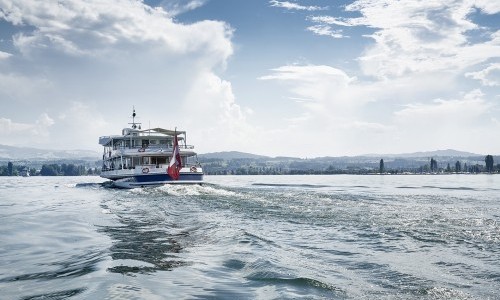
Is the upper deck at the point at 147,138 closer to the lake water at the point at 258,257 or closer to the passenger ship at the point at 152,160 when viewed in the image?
the passenger ship at the point at 152,160

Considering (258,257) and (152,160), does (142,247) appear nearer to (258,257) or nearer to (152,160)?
(258,257)

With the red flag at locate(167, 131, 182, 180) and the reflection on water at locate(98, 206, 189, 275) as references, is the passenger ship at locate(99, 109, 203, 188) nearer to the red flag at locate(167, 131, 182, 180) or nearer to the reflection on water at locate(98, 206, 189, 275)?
the red flag at locate(167, 131, 182, 180)

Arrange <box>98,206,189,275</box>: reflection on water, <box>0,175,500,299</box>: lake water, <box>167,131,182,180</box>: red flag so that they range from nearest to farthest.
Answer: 1. <box>0,175,500,299</box>: lake water
2. <box>98,206,189,275</box>: reflection on water
3. <box>167,131,182,180</box>: red flag

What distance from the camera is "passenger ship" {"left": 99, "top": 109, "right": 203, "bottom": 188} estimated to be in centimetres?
4869

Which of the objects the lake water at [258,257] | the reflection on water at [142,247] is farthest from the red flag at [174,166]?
the reflection on water at [142,247]

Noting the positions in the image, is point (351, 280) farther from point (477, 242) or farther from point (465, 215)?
point (465, 215)

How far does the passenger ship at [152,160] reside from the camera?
48688 mm

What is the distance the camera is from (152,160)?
55844mm

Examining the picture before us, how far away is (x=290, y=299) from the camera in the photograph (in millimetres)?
8414

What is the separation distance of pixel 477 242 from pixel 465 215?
839cm

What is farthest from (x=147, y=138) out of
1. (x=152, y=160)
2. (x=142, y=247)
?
(x=142, y=247)

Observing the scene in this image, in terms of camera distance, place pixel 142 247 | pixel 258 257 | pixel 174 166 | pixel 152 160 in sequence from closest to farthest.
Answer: pixel 258 257 → pixel 142 247 → pixel 174 166 → pixel 152 160

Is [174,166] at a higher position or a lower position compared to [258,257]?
higher

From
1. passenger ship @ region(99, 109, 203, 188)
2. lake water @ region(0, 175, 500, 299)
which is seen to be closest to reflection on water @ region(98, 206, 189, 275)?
lake water @ region(0, 175, 500, 299)
